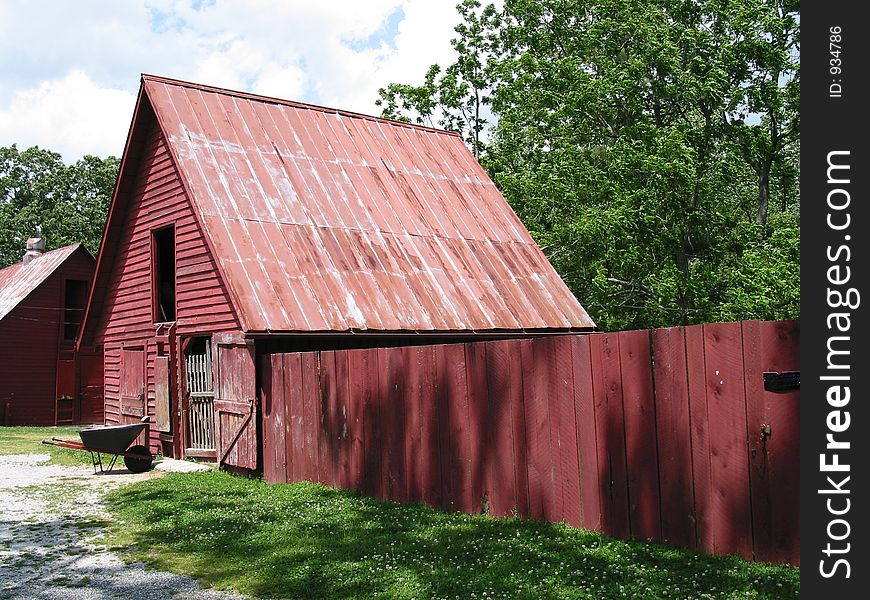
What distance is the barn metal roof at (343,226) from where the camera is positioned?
1431 centimetres

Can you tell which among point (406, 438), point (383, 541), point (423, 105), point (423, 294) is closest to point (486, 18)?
point (423, 105)

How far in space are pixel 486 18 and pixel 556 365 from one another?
29951 millimetres

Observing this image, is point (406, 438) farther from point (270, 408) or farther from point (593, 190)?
point (593, 190)

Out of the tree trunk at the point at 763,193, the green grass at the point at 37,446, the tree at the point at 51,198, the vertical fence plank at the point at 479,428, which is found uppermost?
the tree at the point at 51,198

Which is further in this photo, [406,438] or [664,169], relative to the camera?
[664,169]

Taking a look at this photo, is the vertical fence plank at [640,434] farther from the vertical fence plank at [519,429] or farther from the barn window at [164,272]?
the barn window at [164,272]

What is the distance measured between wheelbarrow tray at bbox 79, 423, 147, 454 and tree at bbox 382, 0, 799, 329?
14.7m

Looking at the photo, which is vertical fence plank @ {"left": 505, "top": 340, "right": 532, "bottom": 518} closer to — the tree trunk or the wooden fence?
the wooden fence

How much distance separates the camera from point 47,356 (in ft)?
115

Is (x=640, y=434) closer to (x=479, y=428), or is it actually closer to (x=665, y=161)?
(x=479, y=428)

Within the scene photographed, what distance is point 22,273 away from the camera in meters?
37.6

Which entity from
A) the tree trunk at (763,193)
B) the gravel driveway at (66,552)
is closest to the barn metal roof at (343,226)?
the gravel driveway at (66,552)

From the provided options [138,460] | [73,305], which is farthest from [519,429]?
[73,305]

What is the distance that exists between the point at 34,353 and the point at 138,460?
893 inches
